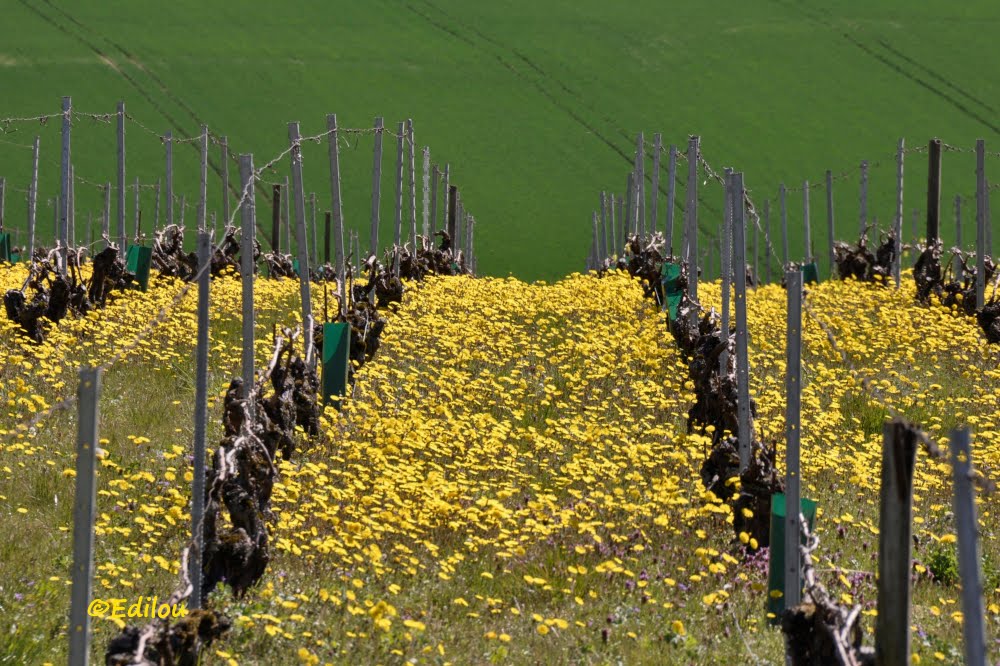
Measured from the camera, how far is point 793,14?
6794 centimetres

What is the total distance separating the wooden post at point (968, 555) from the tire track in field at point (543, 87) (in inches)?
1867

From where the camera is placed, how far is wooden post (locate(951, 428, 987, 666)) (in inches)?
136

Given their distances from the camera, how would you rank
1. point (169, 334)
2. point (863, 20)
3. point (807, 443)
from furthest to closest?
point (863, 20) < point (169, 334) < point (807, 443)

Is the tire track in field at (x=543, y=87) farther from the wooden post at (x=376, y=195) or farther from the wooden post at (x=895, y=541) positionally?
the wooden post at (x=895, y=541)

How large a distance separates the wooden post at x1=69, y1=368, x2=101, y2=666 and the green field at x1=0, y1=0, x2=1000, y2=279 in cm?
4345

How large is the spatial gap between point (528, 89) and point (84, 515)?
5834cm

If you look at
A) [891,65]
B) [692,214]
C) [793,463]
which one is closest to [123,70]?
[891,65]

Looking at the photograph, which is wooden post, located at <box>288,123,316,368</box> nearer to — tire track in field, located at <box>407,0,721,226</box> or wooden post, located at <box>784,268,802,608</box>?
wooden post, located at <box>784,268,802,608</box>

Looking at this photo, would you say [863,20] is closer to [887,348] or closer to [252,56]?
[252,56]

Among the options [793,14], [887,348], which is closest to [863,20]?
[793,14]

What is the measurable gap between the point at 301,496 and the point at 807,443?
201 inches

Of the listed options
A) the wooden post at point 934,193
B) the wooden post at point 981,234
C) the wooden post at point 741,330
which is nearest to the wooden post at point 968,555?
the wooden post at point 741,330

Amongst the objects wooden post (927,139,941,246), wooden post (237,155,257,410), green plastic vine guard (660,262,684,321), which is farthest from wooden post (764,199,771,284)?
wooden post (237,155,257,410)

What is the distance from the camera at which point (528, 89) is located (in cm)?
6131
